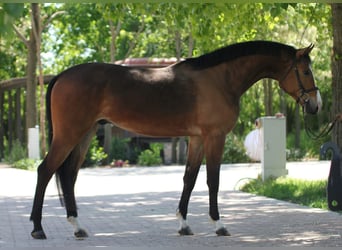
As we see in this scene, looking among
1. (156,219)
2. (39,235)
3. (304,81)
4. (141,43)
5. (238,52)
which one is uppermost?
(141,43)

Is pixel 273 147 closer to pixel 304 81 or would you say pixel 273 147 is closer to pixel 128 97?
pixel 304 81

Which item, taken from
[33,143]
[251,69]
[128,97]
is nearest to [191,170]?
[128,97]

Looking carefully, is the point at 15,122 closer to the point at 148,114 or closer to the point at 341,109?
the point at 341,109

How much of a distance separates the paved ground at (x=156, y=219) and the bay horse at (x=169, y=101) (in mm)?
409

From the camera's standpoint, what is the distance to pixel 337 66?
44.0 feet

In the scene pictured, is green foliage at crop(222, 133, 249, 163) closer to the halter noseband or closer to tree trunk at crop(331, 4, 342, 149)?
tree trunk at crop(331, 4, 342, 149)

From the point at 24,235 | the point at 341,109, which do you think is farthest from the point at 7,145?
the point at 24,235

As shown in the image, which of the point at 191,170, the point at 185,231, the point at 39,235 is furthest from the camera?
the point at 191,170

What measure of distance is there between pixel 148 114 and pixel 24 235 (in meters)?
2.02

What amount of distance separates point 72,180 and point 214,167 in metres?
1.64

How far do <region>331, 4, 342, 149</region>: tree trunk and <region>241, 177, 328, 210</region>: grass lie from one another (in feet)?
3.42

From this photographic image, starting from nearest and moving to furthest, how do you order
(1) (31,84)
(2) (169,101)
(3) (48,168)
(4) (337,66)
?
(3) (48,168) → (2) (169,101) → (4) (337,66) → (1) (31,84)

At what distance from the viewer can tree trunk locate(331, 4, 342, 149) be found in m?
13.2

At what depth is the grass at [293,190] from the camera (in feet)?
43.9
